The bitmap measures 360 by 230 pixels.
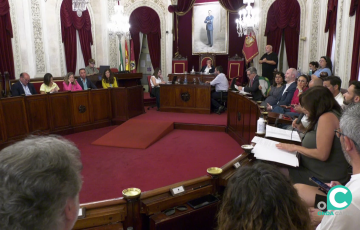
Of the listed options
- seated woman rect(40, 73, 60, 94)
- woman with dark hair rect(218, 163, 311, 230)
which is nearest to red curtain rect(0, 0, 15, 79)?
seated woman rect(40, 73, 60, 94)

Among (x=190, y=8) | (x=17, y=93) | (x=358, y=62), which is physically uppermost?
(x=190, y=8)

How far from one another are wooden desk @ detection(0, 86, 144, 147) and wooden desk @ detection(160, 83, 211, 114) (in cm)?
74

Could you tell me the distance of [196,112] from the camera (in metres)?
7.52

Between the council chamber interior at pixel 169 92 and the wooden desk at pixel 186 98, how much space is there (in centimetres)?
3

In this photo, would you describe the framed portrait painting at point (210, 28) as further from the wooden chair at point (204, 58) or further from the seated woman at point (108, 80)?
the seated woman at point (108, 80)

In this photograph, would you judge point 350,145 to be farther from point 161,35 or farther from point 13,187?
point 161,35

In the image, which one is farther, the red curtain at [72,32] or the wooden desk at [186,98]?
the red curtain at [72,32]

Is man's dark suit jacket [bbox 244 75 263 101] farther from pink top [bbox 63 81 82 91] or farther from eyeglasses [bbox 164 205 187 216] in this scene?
eyeglasses [bbox 164 205 187 216]

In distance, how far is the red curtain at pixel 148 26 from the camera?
10648mm

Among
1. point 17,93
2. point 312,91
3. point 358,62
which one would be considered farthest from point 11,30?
point 358,62

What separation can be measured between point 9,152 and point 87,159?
393cm

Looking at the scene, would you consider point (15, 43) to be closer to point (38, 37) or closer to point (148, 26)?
point (38, 37)

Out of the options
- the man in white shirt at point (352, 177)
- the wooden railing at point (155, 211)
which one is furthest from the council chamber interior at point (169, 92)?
the man in white shirt at point (352, 177)

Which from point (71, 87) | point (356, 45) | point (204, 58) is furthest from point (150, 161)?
point (204, 58)
